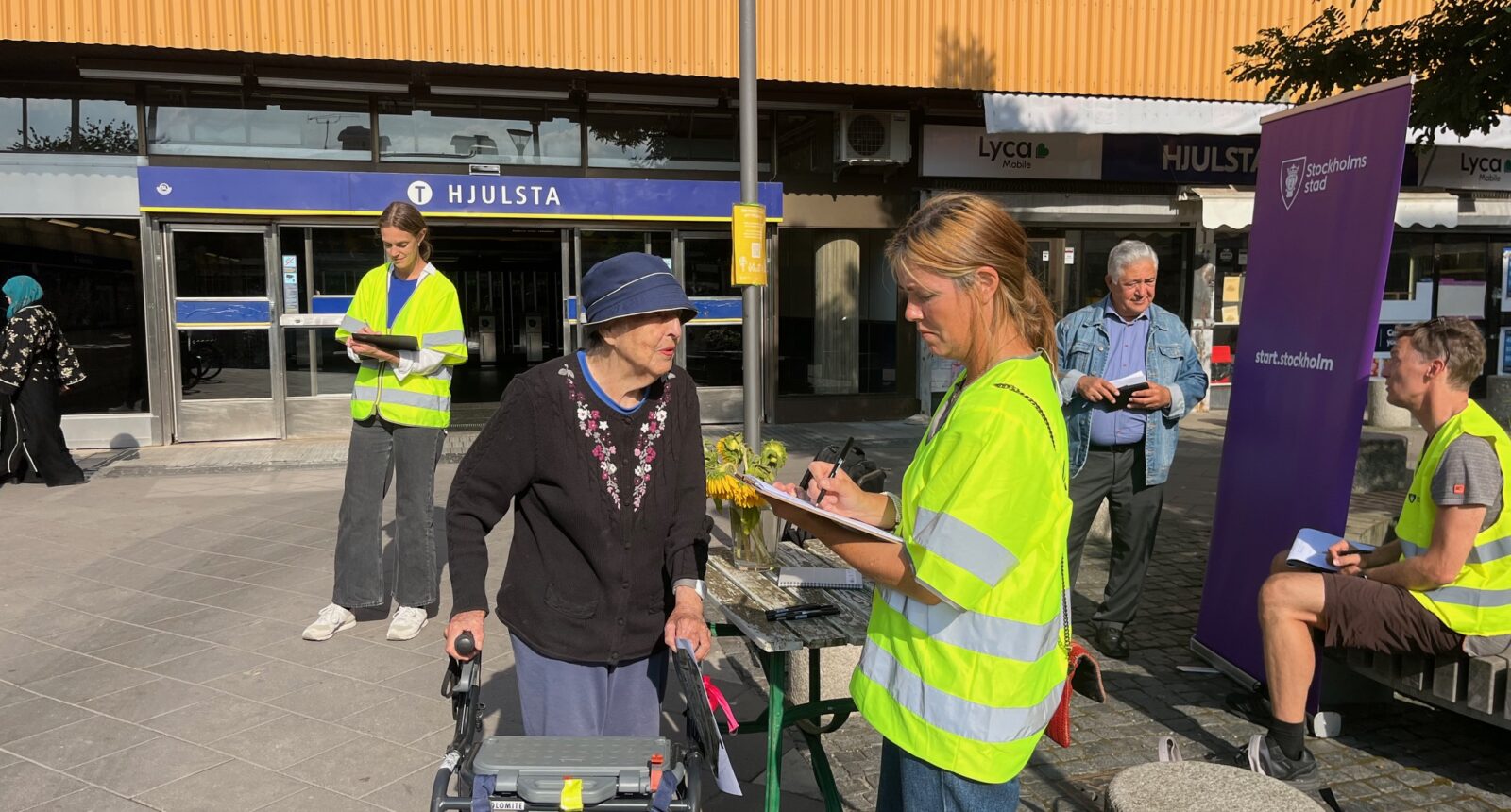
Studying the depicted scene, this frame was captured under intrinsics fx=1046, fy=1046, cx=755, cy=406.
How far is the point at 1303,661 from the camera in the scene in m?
3.85

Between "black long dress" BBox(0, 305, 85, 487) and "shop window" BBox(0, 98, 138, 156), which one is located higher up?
"shop window" BBox(0, 98, 138, 156)

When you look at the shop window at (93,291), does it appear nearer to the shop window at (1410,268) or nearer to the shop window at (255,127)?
the shop window at (255,127)

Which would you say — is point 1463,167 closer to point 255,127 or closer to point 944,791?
point 255,127

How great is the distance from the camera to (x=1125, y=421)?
509 cm

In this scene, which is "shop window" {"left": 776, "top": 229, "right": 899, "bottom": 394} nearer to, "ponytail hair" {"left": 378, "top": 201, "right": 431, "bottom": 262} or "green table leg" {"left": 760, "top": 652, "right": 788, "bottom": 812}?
"ponytail hair" {"left": 378, "top": 201, "right": 431, "bottom": 262}

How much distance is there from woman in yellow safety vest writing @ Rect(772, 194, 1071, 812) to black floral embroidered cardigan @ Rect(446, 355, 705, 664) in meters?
0.70

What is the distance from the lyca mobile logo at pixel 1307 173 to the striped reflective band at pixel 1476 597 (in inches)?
64.4

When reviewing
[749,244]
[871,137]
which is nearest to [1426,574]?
[749,244]

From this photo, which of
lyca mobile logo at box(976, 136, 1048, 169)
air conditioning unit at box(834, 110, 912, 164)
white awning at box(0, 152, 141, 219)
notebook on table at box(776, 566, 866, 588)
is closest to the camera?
notebook on table at box(776, 566, 866, 588)

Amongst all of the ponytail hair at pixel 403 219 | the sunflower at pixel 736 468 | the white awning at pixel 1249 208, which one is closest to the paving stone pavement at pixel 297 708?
the sunflower at pixel 736 468

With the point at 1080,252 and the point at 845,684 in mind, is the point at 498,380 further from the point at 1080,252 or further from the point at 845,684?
the point at 845,684

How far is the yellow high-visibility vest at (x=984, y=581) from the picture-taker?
187 cm

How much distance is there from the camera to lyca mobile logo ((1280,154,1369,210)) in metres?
4.16

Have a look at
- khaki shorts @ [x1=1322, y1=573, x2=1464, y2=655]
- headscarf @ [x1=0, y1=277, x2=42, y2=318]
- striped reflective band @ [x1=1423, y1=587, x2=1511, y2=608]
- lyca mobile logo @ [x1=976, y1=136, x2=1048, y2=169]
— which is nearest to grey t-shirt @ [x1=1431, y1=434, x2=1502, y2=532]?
striped reflective band @ [x1=1423, y1=587, x2=1511, y2=608]
